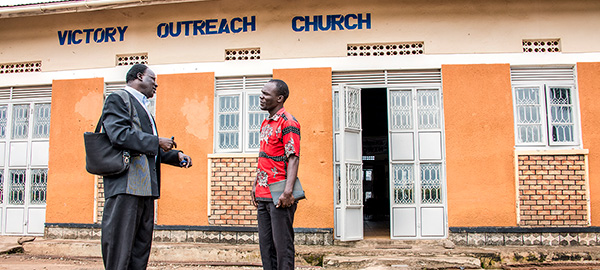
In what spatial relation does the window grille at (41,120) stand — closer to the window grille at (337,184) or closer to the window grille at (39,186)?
the window grille at (39,186)

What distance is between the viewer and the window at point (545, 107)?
23.1 ft

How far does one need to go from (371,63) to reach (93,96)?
4.44 meters

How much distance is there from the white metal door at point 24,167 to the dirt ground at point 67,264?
3.71 feet

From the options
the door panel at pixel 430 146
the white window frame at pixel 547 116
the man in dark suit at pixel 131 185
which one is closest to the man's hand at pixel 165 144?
the man in dark suit at pixel 131 185

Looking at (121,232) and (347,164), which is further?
(347,164)

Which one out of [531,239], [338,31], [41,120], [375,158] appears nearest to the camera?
[531,239]

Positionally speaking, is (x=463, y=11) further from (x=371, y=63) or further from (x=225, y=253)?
(x=225, y=253)

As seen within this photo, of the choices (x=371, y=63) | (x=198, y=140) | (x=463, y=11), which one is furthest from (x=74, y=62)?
(x=463, y=11)

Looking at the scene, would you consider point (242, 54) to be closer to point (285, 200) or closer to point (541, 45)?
point (285, 200)

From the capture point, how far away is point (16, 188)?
8.11m

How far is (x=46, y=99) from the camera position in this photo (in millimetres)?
8109


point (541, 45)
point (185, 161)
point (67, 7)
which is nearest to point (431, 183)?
point (541, 45)

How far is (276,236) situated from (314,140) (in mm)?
3479

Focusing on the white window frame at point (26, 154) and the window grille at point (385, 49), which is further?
the white window frame at point (26, 154)
